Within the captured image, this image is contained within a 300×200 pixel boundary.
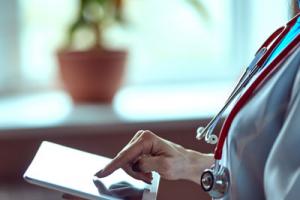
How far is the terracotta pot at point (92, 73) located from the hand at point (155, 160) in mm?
1068

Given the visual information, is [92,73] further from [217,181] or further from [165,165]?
[217,181]

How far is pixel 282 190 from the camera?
33.4 inches

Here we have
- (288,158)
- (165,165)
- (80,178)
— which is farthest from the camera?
(165,165)

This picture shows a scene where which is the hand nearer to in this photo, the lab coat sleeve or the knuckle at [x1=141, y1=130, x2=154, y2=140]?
the knuckle at [x1=141, y1=130, x2=154, y2=140]

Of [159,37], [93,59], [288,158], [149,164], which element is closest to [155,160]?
[149,164]

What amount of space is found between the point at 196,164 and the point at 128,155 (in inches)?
5.9

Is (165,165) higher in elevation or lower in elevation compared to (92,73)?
higher

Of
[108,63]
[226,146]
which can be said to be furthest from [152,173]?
[108,63]

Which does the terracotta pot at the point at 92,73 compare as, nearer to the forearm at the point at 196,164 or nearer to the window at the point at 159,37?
the window at the point at 159,37

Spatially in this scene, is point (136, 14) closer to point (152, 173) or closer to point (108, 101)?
point (108, 101)

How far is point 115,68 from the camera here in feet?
7.54

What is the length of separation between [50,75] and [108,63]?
1.01 ft

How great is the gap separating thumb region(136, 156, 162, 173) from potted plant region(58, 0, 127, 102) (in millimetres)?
1098

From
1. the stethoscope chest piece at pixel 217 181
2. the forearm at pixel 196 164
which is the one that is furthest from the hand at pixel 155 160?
the stethoscope chest piece at pixel 217 181
